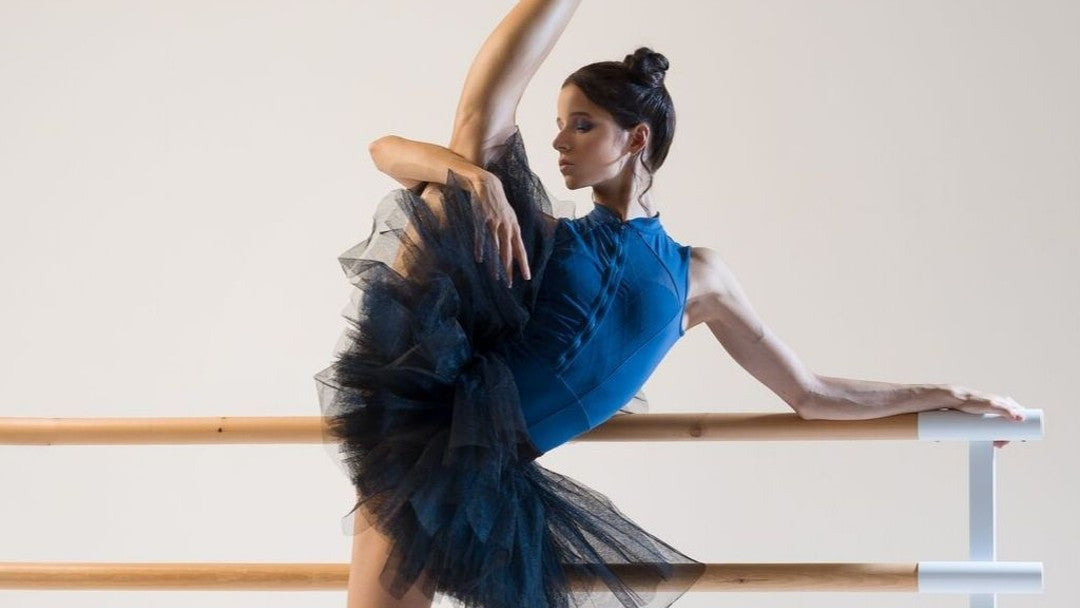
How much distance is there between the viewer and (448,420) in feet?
5.28

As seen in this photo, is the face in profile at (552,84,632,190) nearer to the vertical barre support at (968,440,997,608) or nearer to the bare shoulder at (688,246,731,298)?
the bare shoulder at (688,246,731,298)

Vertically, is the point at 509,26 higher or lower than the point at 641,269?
higher

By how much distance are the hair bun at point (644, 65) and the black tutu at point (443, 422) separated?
1.05ft

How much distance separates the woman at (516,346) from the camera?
5.17 feet

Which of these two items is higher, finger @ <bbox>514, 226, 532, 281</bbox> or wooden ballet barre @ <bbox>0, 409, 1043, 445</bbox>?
finger @ <bbox>514, 226, 532, 281</bbox>

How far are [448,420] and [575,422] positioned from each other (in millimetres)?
183

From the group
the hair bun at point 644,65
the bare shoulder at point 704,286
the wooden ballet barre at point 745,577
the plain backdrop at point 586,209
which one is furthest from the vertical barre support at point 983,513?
the plain backdrop at point 586,209

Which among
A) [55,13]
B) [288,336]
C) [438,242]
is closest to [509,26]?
[438,242]

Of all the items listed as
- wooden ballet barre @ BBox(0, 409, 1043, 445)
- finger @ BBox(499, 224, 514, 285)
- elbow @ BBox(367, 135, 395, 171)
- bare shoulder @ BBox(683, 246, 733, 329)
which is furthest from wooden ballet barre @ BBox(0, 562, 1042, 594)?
elbow @ BBox(367, 135, 395, 171)

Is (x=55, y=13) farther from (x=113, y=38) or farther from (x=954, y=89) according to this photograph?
(x=954, y=89)

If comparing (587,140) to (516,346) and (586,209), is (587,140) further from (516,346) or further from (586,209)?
(586,209)

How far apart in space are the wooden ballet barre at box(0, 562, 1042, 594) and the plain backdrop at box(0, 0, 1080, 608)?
1.33m

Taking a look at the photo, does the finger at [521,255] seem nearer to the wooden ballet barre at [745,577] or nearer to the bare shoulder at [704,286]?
the bare shoulder at [704,286]

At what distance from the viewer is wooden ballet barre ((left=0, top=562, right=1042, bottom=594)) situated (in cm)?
177
